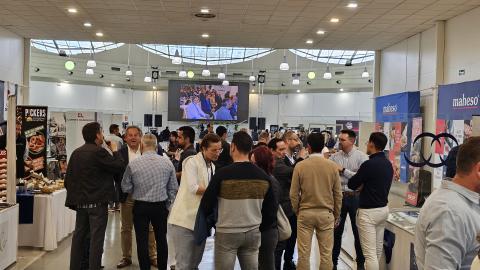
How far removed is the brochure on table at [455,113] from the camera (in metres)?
6.31

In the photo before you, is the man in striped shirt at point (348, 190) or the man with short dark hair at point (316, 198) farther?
the man in striped shirt at point (348, 190)

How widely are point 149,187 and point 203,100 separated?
16.1 metres

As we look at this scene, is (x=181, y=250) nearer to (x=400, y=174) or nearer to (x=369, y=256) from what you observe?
(x=369, y=256)

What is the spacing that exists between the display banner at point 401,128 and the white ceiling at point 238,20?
4.16 feet

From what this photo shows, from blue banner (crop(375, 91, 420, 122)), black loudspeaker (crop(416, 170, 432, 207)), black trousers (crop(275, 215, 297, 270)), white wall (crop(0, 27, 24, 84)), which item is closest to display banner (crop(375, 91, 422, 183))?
blue banner (crop(375, 91, 420, 122))

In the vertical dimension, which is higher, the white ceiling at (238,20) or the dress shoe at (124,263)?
the white ceiling at (238,20)

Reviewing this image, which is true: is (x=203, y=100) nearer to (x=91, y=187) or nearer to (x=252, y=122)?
(x=252, y=122)

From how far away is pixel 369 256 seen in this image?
4.63 meters

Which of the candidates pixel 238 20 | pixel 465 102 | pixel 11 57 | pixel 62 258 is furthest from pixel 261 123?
pixel 62 258

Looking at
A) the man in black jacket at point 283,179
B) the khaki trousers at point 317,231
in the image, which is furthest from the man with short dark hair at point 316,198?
the man in black jacket at point 283,179

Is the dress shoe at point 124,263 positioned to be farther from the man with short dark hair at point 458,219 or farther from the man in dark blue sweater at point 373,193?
the man with short dark hair at point 458,219

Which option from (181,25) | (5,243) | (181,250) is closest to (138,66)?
(181,25)

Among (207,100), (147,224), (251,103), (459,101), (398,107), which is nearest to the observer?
(147,224)

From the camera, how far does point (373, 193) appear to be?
454 centimetres
